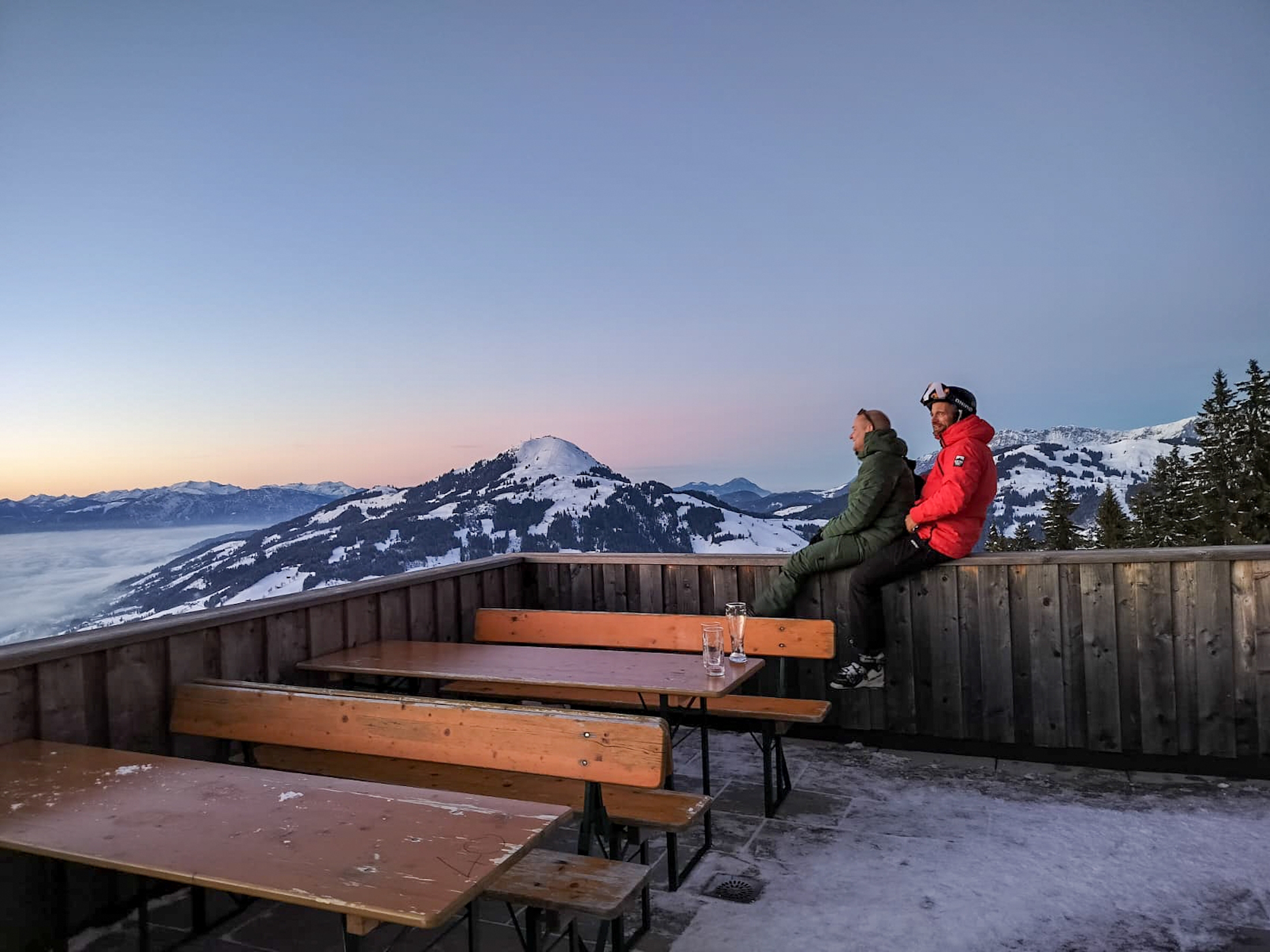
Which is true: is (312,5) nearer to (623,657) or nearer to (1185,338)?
(623,657)

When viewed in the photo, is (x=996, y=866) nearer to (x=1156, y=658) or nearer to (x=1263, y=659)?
(x=1156, y=658)

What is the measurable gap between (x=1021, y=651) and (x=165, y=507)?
16838 mm

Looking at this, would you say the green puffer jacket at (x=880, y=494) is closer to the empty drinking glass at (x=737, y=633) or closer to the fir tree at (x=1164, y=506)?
the empty drinking glass at (x=737, y=633)

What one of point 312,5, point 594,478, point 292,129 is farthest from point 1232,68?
point 594,478

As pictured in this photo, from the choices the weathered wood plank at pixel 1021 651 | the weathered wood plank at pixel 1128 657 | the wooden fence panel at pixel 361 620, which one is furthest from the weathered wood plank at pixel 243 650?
the weathered wood plank at pixel 1128 657

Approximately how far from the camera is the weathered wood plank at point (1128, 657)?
4.41 m

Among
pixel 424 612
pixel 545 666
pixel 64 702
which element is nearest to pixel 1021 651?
pixel 545 666

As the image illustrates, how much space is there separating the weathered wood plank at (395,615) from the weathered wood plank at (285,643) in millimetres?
590

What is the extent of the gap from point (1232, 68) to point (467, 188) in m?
9.53

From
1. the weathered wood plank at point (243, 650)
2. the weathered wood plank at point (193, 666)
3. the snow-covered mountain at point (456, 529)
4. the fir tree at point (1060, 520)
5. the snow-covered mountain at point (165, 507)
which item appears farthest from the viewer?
the fir tree at point (1060, 520)

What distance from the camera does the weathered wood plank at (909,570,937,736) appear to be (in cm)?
485

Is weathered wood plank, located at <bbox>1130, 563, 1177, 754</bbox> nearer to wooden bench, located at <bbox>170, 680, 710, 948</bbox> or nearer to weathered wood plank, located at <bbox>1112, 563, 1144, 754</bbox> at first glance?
weathered wood plank, located at <bbox>1112, 563, 1144, 754</bbox>

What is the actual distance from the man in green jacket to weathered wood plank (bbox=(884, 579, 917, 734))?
0.31 meters

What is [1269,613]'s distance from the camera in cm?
418
